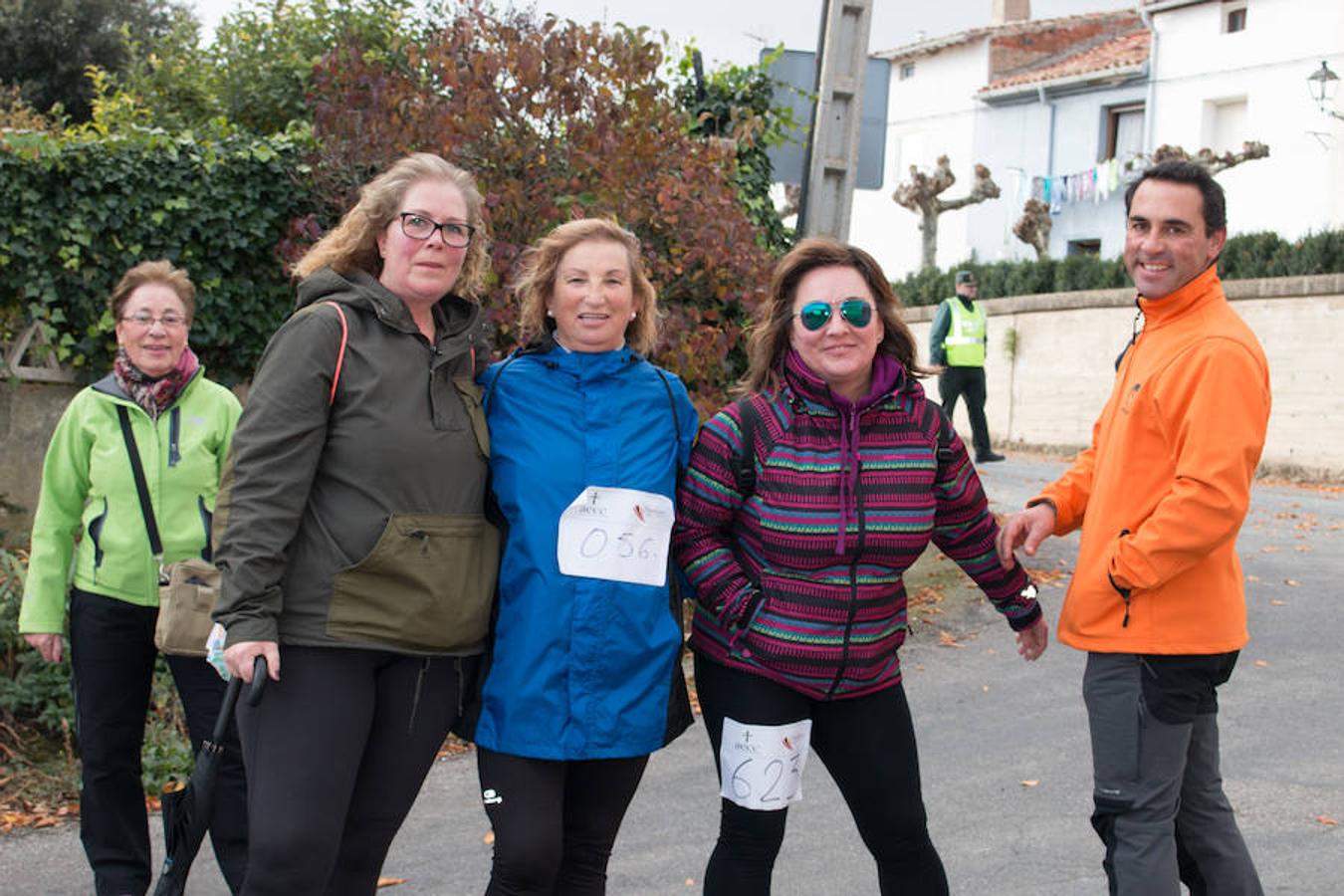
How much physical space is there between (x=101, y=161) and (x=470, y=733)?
Result: 239 inches

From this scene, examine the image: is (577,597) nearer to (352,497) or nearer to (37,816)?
(352,497)

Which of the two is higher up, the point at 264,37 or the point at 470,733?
the point at 264,37

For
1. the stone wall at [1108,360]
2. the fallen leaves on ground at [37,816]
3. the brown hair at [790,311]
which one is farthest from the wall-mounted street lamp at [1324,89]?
the fallen leaves on ground at [37,816]

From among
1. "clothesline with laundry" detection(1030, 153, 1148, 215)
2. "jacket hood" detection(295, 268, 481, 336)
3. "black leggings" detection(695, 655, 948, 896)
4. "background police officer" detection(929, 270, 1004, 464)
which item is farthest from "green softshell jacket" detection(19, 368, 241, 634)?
"clothesline with laundry" detection(1030, 153, 1148, 215)

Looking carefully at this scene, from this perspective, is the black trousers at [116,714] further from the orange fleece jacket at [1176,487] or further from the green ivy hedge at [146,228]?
the green ivy hedge at [146,228]

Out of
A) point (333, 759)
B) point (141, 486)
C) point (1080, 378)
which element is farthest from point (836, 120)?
point (1080, 378)

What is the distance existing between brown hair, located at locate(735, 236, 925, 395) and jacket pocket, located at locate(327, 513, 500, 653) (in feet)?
2.82

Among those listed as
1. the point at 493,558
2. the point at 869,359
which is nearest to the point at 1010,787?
the point at 869,359

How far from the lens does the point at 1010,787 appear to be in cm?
544

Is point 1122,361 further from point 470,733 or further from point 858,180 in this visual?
point 858,180

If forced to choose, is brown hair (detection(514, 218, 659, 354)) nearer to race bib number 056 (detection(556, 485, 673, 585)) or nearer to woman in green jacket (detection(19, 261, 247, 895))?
race bib number 056 (detection(556, 485, 673, 585))

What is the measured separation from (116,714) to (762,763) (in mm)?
2092

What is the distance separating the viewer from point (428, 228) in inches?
126

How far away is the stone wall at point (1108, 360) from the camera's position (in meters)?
17.2
